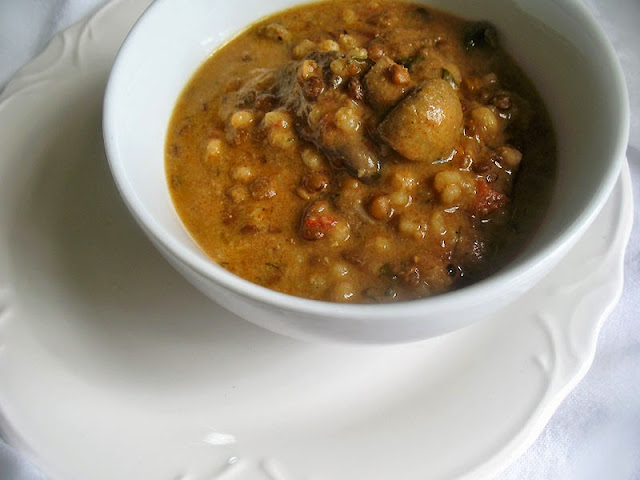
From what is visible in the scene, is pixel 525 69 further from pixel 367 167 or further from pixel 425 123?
pixel 367 167

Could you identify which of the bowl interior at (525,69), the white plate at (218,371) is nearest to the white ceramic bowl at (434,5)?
the bowl interior at (525,69)

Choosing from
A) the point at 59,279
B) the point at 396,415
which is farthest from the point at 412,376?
the point at 59,279

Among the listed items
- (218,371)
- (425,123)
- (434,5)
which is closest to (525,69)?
(434,5)

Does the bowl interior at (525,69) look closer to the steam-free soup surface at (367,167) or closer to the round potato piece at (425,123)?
the steam-free soup surface at (367,167)

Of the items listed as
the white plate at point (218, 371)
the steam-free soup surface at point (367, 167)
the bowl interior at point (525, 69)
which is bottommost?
the white plate at point (218, 371)

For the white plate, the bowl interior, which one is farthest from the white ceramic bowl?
the white plate

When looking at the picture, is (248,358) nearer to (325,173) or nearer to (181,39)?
(325,173)
